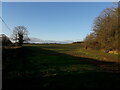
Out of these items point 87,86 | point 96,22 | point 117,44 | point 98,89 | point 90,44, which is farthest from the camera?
point 90,44

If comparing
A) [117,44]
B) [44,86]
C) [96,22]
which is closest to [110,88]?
[44,86]

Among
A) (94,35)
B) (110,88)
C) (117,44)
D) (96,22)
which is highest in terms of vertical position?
(96,22)

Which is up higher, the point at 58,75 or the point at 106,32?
the point at 106,32

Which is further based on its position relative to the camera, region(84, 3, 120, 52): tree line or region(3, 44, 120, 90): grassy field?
region(84, 3, 120, 52): tree line

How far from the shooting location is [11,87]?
188 inches

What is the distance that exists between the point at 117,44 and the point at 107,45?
5900 millimetres

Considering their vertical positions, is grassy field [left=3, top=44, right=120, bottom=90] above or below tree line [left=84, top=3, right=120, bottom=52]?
below

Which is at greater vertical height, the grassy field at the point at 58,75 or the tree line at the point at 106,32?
the tree line at the point at 106,32

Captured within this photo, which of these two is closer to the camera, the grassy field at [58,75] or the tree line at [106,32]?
the grassy field at [58,75]

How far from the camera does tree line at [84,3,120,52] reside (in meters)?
19.6

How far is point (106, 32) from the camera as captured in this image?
23953mm

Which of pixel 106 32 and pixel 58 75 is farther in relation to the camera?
pixel 106 32

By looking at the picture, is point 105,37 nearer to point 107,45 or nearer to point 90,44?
point 107,45

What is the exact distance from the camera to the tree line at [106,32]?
19556mm
